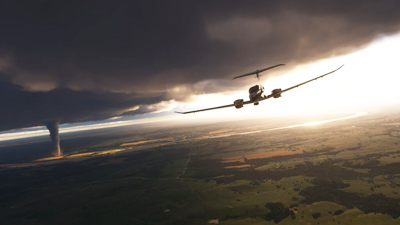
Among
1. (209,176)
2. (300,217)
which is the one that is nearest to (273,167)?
(209,176)

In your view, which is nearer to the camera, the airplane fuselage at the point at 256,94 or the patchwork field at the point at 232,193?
the airplane fuselage at the point at 256,94

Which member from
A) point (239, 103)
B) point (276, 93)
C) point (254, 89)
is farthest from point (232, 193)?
point (254, 89)

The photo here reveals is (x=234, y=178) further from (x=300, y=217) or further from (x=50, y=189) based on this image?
(x=50, y=189)

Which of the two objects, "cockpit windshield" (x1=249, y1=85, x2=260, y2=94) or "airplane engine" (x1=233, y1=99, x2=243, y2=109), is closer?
"airplane engine" (x1=233, y1=99, x2=243, y2=109)

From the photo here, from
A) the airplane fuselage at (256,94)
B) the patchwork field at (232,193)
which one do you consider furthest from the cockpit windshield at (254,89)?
the patchwork field at (232,193)

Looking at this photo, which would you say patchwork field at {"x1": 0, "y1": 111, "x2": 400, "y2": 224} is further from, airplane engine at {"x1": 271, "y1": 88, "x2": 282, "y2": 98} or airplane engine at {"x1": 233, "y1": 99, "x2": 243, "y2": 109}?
airplane engine at {"x1": 271, "y1": 88, "x2": 282, "y2": 98}

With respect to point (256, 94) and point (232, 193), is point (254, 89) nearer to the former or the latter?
point (256, 94)

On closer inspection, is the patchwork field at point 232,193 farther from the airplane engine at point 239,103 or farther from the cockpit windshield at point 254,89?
the cockpit windshield at point 254,89

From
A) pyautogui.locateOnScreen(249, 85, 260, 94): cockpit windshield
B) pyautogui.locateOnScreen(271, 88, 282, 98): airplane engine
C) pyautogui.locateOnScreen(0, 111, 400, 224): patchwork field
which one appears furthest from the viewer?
pyautogui.locateOnScreen(0, 111, 400, 224): patchwork field

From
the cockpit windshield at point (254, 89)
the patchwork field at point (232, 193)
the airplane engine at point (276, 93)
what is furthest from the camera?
the patchwork field at point (232, 193)

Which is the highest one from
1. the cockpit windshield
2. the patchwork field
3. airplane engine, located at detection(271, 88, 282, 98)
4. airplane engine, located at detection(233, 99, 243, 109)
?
the cockpit windshield

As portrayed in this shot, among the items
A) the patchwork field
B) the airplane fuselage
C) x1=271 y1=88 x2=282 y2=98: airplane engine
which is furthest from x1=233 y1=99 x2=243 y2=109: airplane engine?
the patchwork field
